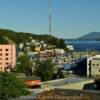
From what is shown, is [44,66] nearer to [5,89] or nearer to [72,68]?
[72,68]

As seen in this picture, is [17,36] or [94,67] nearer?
[94,67]

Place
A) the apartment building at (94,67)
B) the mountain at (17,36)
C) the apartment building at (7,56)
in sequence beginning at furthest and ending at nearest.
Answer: the mountain at (17,36) < the apartment building at (7,56) < the apartment building at (94,67)

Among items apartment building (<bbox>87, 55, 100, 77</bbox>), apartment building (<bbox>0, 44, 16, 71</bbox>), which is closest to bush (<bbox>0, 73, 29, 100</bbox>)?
apartment building (<bbox>87, 55, 100, 77</bbox>)

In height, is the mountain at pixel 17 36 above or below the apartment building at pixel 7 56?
above

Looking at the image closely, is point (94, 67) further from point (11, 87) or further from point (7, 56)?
point (11, 87)

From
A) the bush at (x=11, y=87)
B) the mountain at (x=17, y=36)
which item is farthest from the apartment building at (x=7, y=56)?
the bush at (x=11, y=87)

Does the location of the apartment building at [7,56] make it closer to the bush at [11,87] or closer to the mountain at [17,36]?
the mountain at [17,36]

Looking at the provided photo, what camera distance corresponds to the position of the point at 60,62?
2122 inches

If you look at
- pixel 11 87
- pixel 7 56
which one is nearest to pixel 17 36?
pixel 7 56

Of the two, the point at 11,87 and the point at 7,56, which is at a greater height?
the point at 7,56

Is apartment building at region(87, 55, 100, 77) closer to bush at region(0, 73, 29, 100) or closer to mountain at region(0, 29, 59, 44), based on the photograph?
bush at region(0, 73, 29, 100)

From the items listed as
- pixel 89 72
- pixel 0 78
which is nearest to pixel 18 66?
pixel 89 72

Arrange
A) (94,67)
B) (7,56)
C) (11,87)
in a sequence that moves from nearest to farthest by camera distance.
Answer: (11,87), (94,67), (7,56)

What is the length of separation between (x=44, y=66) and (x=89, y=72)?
29.0ft
